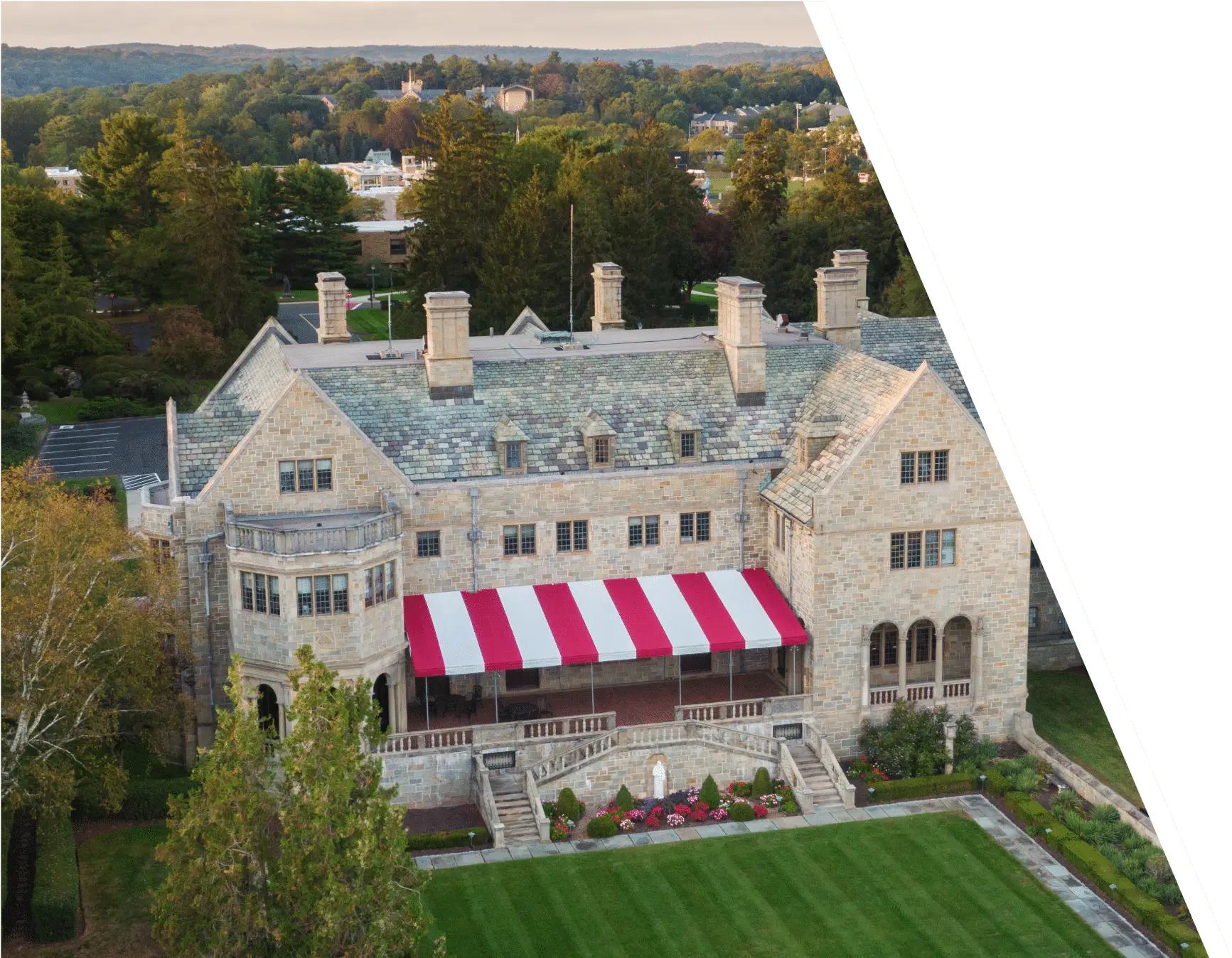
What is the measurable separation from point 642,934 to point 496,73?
134635 mm

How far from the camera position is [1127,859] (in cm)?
3938

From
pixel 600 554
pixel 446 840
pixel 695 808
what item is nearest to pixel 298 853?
pixel 446 840

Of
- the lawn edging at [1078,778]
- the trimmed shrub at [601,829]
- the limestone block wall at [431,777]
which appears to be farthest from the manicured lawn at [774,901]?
the limestone block wall at [431,777]

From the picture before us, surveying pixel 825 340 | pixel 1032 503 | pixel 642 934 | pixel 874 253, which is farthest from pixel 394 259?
pixel 1032 503

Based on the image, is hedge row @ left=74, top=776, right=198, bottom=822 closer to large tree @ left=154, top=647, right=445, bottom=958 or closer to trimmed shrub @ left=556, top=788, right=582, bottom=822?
trimmed shrub @ left=556, top=788, right=582, bottom=822

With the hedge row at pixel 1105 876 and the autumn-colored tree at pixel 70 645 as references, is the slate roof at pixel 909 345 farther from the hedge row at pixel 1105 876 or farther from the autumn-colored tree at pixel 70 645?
the autumn-colored tree at pixel 70 645

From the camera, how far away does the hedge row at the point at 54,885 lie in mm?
35562

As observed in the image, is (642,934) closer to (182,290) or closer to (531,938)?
(531,938)

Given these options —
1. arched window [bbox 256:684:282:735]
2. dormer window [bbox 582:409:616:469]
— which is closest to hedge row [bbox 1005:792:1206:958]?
dormer window [bbox 582:409:616:469]

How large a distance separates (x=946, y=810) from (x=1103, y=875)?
5.65 meters

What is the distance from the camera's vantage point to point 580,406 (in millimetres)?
48875

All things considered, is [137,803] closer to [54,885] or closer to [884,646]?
[54,885]

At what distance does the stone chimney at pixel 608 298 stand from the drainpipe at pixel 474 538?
54.8 ft

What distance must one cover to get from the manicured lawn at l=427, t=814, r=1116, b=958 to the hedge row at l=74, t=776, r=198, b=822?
8.67 metres
